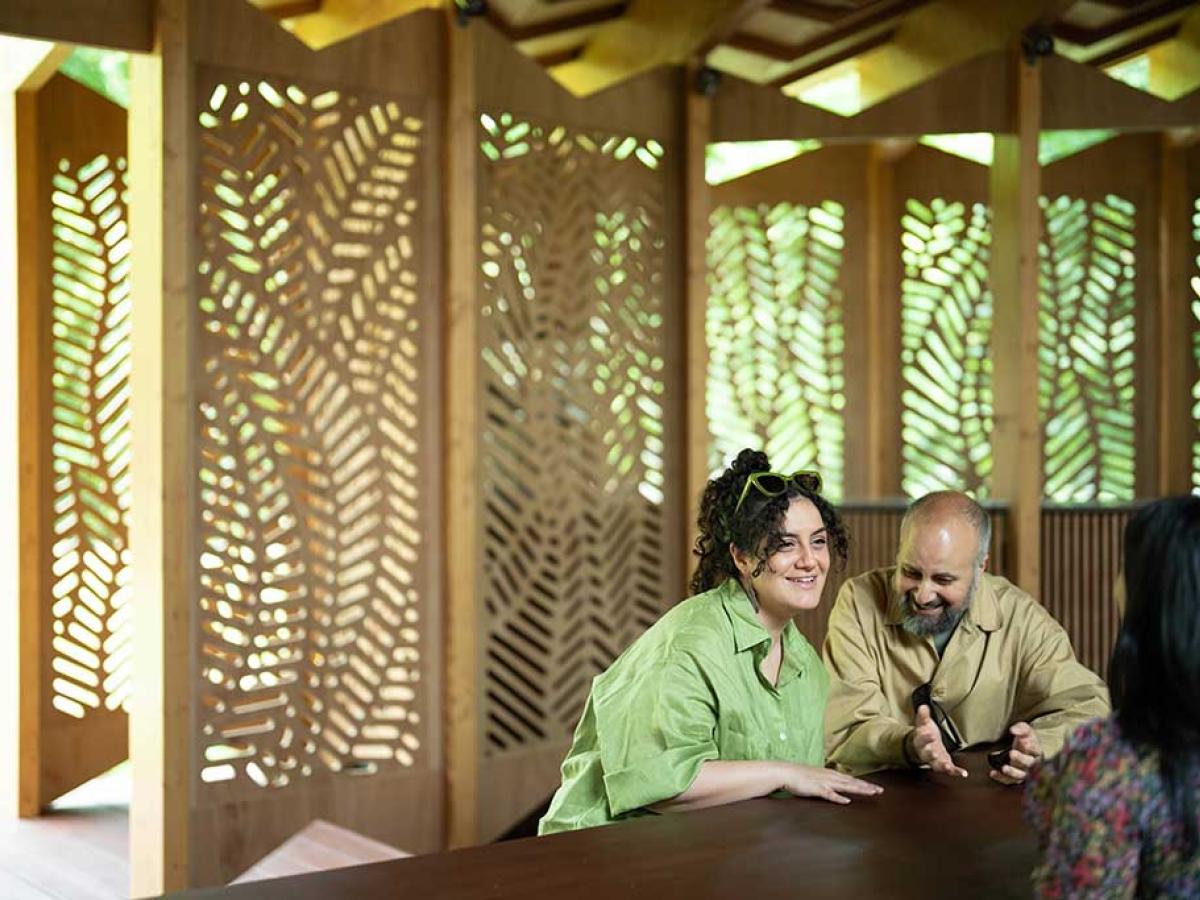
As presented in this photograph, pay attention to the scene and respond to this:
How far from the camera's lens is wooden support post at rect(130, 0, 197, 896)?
4.89 m

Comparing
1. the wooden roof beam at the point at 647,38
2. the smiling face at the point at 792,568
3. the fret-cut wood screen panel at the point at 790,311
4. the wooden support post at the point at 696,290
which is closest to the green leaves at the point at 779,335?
the fret-cut wood screen panel at the point at 790,311

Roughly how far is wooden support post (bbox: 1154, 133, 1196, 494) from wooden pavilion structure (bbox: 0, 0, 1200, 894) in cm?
6

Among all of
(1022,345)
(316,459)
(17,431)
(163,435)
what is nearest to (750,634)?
(163,435)

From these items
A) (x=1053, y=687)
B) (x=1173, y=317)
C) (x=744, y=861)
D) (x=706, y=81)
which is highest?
(x=706, y=81)

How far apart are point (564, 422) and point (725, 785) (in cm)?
327

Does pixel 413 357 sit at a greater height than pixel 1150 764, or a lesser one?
greater

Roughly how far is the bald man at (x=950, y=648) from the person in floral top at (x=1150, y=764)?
1673mm

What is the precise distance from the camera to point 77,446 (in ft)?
21.5

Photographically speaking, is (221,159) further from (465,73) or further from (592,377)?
(592,377)

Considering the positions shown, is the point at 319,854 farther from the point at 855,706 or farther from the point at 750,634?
the point at 750,634

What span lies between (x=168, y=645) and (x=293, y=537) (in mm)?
594

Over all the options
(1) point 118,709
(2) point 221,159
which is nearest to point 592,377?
(2) point 221,159

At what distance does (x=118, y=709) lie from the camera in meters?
6.70

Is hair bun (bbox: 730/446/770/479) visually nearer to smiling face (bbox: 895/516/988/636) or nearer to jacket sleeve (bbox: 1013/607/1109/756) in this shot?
smiling face (bbox: 895/516/988/636)
